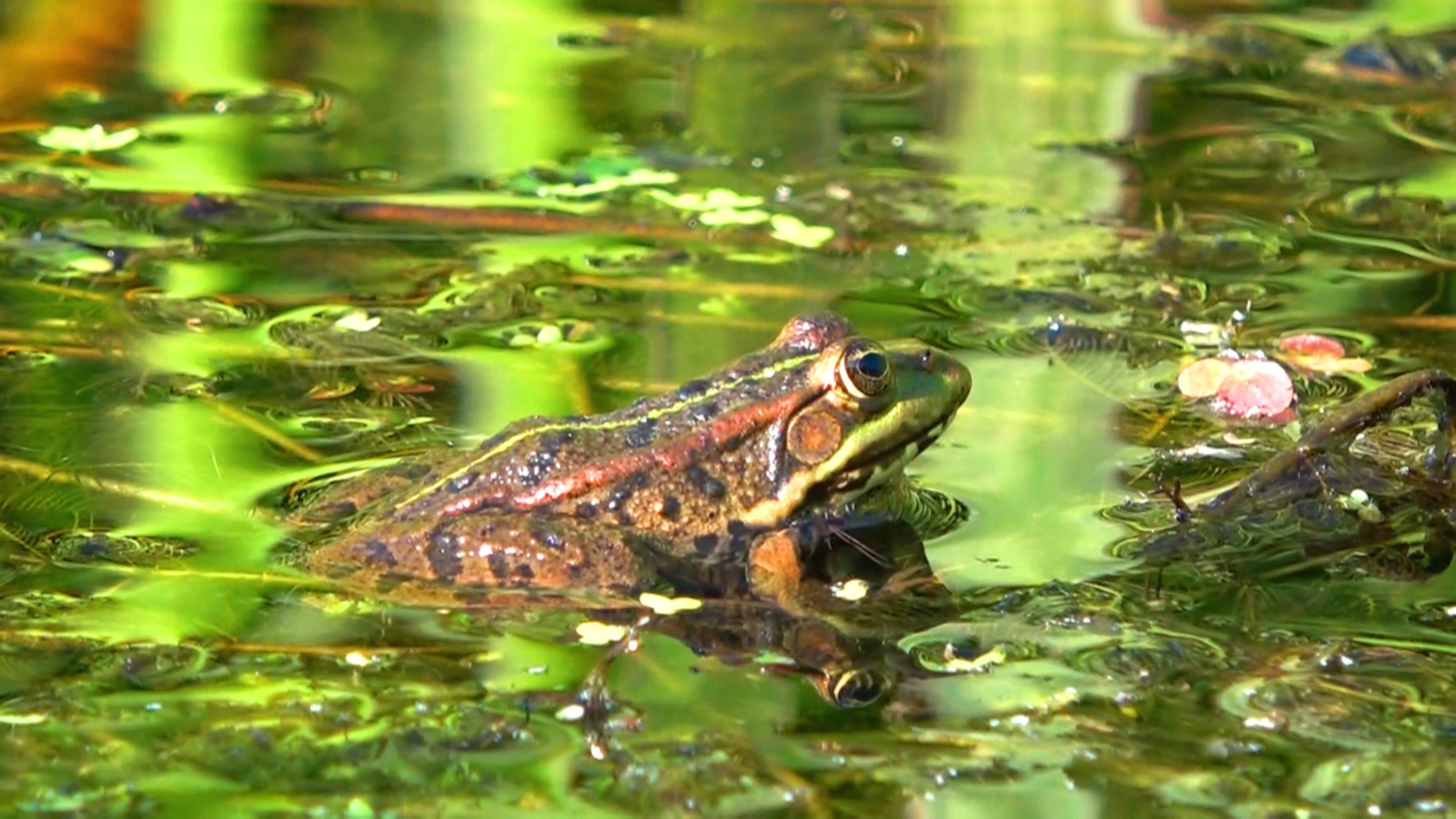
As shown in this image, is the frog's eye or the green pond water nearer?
the green pond water

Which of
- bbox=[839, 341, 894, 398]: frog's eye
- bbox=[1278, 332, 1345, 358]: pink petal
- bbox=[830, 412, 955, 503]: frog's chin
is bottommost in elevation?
bbox=[830, 412, 955, 503]: frog's chin

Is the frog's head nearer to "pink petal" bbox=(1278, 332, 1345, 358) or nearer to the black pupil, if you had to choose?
the black pupil

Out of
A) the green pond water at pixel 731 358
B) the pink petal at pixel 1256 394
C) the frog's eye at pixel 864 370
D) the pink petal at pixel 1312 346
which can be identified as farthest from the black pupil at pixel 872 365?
the pink petal at pixel 1312 346

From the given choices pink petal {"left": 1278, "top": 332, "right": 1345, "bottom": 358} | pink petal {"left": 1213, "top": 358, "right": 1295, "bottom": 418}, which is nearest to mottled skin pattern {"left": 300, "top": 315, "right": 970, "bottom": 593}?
pink petal {"left": 1213, "top": 358, "right": 1295, "bottom": 418}

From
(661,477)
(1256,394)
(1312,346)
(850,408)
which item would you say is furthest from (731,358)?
(1312,346)

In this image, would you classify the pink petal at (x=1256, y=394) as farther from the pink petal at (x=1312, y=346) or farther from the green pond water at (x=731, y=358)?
the pink petal at (x=1312, y=346)
